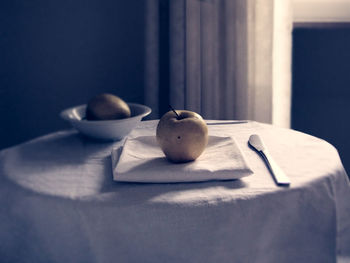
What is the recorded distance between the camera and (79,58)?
2.05 metres

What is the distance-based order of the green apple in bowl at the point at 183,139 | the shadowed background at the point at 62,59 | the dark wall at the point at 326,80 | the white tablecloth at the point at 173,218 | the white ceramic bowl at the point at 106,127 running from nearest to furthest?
the white tablecloth at the point at 173,218, the green apple in bowl at the point at 183,139, the white ceramic bowl at the point at 106,127, the dark wall at the point at 326,80, the shadowed background at the point at 62,59

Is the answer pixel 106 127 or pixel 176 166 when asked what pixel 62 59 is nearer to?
pixel 106 127

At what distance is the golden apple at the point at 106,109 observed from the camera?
99cm

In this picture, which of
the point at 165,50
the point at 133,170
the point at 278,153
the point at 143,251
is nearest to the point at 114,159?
the point at 133,170

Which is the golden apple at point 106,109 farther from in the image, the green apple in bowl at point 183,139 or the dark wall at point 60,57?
the dark wall at point 60,57

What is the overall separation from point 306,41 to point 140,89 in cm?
81

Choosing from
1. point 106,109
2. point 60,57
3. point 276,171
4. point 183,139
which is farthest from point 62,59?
point 276,171

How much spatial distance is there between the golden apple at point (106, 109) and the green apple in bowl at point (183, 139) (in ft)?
0.76

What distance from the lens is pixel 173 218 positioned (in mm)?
637

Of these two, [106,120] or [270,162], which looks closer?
[270,162]

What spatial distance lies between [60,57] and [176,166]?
147 cm

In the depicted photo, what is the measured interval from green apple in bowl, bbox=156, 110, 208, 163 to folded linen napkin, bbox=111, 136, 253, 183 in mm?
15

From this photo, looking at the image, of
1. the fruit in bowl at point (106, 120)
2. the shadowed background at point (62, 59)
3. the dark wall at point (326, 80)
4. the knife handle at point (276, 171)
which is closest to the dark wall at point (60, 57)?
the shadowed background at point (62, 59)

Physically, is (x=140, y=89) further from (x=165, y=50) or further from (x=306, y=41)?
(x=306, y=41)
